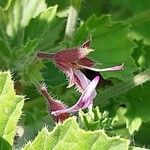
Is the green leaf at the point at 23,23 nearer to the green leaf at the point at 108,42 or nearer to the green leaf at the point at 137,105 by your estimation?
the green leaf at the point at 108,42

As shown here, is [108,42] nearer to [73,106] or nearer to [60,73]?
[60,73]

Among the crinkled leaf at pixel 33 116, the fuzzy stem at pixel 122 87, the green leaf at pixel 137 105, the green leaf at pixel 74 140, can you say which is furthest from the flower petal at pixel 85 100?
the green leaf at pixel 137 105

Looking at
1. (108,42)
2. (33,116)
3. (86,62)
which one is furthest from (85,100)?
(108,42)

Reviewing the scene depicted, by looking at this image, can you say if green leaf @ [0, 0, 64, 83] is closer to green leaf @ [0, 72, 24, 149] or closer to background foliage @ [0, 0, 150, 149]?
background foliage @ [0, 0, 150, 149]

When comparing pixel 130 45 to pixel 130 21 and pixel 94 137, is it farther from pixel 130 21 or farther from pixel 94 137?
pixel 94 137

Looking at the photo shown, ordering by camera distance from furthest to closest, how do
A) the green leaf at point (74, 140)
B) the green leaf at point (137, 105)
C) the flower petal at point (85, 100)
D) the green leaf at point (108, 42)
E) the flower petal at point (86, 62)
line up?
the green leaf at point (137, 105) < the green leaf at point (108, 42) < the flower petal at point (86, 62) < the flower petal at point (85, 100) < the green leaf at point (74, 140)

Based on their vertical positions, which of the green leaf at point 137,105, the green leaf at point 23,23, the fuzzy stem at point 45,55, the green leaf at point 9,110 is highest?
the green leaf at point 9,110

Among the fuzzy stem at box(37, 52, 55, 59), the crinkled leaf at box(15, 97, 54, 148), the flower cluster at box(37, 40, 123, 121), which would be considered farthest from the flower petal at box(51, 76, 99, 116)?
the crinkled leaf at box(15, 97, 54, 148)
